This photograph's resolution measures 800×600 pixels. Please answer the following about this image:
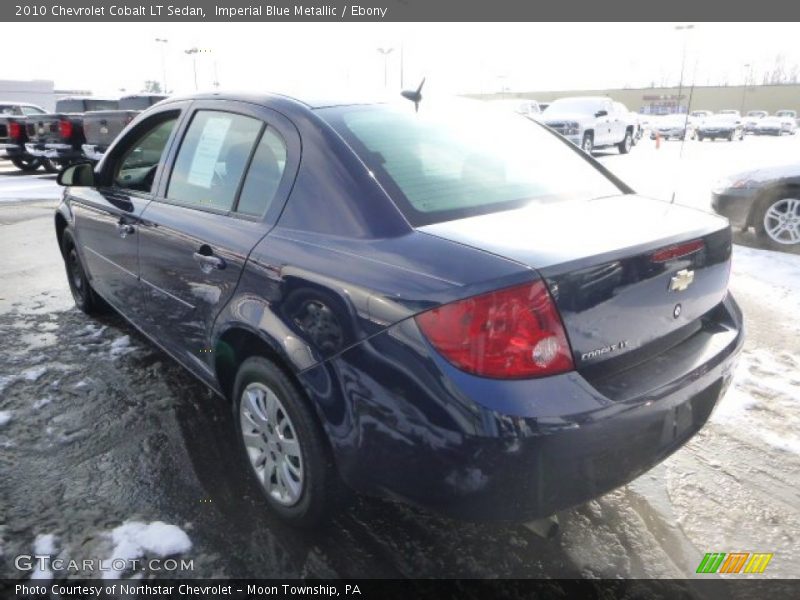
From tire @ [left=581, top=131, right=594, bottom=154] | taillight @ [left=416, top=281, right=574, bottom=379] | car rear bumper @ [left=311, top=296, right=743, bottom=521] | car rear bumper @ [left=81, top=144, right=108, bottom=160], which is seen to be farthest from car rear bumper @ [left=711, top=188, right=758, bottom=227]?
tire @ [left=581, top=131, right=594, bottom=154]

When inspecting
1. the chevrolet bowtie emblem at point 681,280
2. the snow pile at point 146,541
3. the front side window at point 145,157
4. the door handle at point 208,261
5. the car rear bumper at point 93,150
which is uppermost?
the front side window at point 145,157

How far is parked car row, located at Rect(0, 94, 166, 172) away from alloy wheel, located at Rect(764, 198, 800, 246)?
431 inches

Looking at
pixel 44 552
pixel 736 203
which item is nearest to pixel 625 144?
pixel 736 203

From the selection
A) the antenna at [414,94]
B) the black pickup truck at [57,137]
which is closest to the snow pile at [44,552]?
the antenna at [414,94]

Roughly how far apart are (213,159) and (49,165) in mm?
15504

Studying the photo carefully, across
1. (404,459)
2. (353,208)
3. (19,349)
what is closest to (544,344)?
(404,459)

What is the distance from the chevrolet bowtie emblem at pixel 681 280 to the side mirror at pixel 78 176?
3.60 meters

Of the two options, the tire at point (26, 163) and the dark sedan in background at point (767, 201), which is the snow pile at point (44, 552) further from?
the tire at point (26, 163)

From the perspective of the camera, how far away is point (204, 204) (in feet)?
9.39

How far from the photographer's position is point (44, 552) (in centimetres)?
235

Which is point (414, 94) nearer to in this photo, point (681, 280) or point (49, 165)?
point (681, 280)

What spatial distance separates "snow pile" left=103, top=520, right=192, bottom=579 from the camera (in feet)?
7.65

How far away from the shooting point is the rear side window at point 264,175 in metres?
2.50

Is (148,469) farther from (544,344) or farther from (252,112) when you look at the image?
(544,344)
